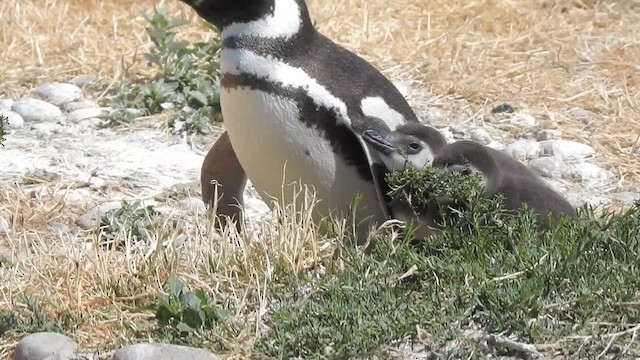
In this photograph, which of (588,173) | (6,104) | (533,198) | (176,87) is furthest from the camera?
(176,87)

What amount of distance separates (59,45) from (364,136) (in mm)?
4391

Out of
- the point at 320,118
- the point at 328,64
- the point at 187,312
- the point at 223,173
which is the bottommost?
the point at 223,173

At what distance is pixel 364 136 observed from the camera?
17.7 ft

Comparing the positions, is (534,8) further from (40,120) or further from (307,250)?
(307,250)

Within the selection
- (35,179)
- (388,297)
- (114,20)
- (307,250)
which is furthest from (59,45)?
(388,297)

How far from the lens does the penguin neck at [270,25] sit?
5.61 m

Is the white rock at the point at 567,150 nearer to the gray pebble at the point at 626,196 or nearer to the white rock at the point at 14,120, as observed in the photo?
the gray pebble at the point at 626,196

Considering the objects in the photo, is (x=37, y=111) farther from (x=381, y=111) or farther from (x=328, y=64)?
(x=381, y=111)

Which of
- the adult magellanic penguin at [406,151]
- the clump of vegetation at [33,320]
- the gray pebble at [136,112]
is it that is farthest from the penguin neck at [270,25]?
the gray pebble at [136,112]

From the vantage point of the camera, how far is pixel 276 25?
18.5 feet

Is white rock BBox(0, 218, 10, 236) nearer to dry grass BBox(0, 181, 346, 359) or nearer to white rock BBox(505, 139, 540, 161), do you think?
dry grass BBox(0, 181, 346, 359)

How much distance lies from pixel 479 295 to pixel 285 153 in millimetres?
1337

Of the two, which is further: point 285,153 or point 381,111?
point 381,111

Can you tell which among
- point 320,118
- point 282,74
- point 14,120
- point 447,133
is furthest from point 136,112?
point 320,118
